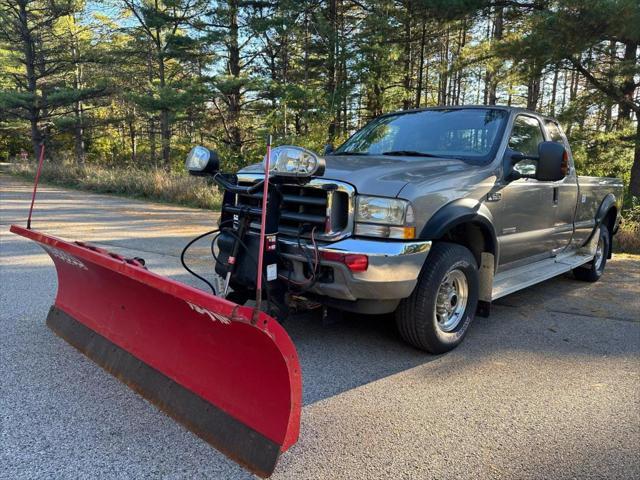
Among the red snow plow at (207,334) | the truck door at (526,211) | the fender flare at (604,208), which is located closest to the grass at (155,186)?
the fender flare at (604,208)

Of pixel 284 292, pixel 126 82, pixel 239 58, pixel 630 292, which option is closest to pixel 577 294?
pixel 630 292

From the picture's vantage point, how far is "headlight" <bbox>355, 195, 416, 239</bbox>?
10.7ft

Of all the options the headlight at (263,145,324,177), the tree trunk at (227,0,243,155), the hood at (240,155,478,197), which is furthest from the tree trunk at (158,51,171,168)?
the headlight at (263,145,324,177)

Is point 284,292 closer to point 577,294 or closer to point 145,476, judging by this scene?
point 145,476

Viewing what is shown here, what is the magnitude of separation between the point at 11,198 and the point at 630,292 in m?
16.5

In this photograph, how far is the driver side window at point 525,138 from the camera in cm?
450

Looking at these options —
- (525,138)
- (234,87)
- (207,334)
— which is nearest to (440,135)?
(525,138)

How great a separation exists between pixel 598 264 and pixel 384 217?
468 cm

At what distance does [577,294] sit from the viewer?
5.77 m

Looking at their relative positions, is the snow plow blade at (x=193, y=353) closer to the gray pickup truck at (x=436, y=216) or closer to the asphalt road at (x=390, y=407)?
the asphalt road at (x=390, y=407)

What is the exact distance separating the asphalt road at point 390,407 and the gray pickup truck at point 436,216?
0.44 meters

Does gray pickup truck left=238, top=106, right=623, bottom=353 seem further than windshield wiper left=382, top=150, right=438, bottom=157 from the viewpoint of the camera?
No

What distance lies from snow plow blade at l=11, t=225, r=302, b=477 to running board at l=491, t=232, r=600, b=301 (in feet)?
8.23

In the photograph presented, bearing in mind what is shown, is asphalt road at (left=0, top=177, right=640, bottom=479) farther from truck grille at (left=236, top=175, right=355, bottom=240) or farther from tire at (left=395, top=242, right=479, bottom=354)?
truck grille at (left=236, top=175, right=355, bottom=240)
